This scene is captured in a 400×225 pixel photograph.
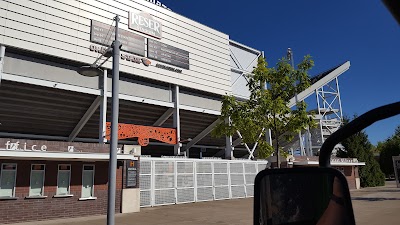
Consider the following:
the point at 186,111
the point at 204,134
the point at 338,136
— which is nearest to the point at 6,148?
the point at 338,136

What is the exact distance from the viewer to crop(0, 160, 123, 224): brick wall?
1410 cm

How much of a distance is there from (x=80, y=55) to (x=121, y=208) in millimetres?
10235

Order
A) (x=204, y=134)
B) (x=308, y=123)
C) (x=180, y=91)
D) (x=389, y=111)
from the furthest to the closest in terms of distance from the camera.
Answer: (x=204, y=134)
(x=180, y=91)
(x=308, y=123)
(x=389, y=111)

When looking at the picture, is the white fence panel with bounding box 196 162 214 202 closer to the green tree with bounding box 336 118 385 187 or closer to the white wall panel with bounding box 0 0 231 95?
the white wall panel with bounding box 0 0 231 95

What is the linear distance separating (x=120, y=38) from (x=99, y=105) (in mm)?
4892

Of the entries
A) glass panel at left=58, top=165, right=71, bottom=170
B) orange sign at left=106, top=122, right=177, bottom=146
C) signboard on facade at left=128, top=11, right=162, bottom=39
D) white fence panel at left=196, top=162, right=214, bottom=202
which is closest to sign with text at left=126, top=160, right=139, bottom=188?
glass panel at left=58, top=165, right=71, bottom=170

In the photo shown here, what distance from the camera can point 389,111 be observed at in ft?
4.28

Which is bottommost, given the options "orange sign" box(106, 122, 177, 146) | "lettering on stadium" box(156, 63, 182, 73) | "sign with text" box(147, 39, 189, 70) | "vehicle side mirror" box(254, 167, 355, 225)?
"vehicle side mirror" box(254, 167, 355, 225)

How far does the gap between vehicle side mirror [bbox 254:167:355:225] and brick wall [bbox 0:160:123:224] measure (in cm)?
1527

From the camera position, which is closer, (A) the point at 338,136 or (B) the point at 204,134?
(A) the point at 338,136

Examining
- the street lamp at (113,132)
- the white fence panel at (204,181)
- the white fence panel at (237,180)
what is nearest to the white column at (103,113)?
the white fence panel at (204,181)

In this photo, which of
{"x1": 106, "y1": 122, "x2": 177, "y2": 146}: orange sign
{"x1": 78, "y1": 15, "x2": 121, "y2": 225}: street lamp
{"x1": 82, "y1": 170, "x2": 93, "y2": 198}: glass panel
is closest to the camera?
{"x1": 78, "y1": 15, "x2": 121, "y2": 225}: street lamp

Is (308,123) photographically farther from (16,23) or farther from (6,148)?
(16,23)

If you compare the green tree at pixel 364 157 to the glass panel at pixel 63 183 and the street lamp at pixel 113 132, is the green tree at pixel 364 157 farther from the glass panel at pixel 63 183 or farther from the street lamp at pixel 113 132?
the street lamp at pixel 113 132
